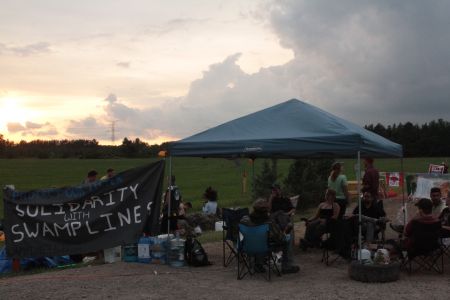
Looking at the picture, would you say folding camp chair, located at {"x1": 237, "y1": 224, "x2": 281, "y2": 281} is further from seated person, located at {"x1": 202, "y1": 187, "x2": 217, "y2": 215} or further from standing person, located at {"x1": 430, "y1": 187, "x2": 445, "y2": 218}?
seated person, located at {"x1": 202, "y1": 187, "x2": 217, "y2": 215}

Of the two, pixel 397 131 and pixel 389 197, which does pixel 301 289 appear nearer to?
pixel 389 197

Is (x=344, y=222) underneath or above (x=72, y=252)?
above

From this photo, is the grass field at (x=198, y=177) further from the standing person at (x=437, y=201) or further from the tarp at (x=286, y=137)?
the standing person at (x=437, y=201)

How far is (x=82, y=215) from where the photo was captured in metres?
8.82

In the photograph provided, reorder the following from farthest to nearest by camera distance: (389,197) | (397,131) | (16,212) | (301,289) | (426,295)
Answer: (397,131)
(389,197)
(16,212)
(301,289)
(426,295)

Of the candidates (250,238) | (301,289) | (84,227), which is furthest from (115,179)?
(301,289)

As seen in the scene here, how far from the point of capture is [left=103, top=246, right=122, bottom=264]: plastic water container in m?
8.84

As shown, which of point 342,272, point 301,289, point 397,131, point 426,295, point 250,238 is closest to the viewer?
point 426,295

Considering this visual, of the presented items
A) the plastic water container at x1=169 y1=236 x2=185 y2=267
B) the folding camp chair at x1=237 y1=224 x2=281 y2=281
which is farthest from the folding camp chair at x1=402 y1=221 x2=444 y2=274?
the plastic water container at x1=169 y1=236 x2=185 y2=267

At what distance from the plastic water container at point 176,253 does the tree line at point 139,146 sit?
287 feet

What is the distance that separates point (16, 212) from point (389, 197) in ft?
55.5

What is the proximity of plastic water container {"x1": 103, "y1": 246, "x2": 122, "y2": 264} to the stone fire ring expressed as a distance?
3956 millimetres

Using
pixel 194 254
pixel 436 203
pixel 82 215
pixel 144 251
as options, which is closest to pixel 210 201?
pixel 144 251

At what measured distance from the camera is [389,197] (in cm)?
2216
